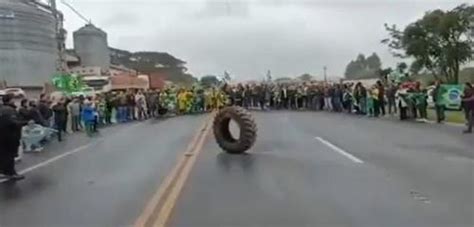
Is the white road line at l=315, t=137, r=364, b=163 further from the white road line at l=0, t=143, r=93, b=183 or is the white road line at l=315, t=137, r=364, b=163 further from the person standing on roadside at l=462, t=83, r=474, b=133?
the white road line at l=0, t=143, r=93, b=183

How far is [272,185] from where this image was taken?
12.6 m

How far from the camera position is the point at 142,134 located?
28.5 m

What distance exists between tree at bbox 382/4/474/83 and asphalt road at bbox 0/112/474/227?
89.5 ft

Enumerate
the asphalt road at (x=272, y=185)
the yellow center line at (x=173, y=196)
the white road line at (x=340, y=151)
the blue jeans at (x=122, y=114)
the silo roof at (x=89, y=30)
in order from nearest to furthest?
1. the yellow center line at (x=173, y=196)
2. the asphalt road at (x=272, y=185)
3. the white road line at (x=340, y=151)
4. the blue jeans at (x=122, y=114)
5. the silo roof at (x=89, y=30)

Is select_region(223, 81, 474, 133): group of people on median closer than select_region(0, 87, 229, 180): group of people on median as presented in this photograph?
No

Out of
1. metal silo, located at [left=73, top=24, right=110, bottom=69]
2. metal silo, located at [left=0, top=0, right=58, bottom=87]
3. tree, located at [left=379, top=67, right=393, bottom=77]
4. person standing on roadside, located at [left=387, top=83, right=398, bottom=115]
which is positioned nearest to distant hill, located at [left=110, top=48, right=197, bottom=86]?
metal silo, located at [left=73, top=24, right=110, bottom=69]

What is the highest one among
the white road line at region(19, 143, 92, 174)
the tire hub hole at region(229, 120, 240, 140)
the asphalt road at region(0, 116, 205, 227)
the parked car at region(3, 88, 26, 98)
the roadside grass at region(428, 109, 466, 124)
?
the parked car at region(3, 88, 26, 98)

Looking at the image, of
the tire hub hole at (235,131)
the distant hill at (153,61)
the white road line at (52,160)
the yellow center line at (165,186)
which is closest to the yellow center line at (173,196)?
the yellow center line at (165,186)

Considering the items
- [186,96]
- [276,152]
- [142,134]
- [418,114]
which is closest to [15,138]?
[276,152]

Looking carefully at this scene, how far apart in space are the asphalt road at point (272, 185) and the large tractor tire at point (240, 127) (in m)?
0.39

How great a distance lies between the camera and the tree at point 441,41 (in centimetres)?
4897

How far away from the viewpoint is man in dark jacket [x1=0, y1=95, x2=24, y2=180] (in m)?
15.1

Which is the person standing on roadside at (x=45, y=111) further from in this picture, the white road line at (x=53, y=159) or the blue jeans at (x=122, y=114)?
the blue jeans at (x=122, y=114)

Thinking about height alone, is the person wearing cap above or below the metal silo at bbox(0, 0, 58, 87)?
below
